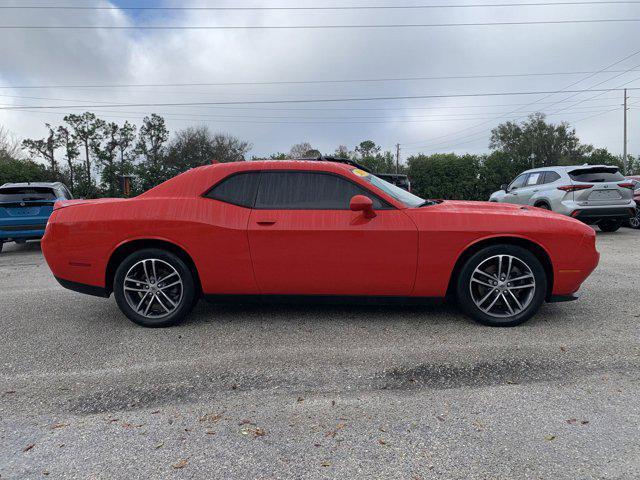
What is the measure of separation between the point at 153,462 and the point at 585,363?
2.92 meters

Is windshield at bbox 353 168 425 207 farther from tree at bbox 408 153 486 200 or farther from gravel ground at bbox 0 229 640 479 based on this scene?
tree at bbox 408 153 486 200

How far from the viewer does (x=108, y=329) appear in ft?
13.0

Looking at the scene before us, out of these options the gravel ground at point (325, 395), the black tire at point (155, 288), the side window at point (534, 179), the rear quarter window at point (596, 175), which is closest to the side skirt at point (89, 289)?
the black tire at point (155, 288)

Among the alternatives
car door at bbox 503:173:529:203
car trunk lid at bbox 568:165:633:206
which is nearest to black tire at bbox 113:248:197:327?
car trunk lid at bbox 568:165:633:206

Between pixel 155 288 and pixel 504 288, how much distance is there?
3185mm

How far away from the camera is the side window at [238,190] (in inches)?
153

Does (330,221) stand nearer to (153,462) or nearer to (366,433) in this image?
(366,433)

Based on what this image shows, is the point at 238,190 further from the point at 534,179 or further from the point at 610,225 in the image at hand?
the point at 610,225

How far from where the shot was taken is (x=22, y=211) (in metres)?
9.27

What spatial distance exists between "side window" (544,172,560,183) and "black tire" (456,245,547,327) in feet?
23.7

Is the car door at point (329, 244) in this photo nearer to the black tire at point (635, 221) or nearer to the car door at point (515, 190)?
the car door at point (515, 190)

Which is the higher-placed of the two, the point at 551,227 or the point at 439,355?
the point at 551,227

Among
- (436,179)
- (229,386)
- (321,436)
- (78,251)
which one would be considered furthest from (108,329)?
(436,179)

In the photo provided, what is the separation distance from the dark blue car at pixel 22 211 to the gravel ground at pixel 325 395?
6139 millimetres
